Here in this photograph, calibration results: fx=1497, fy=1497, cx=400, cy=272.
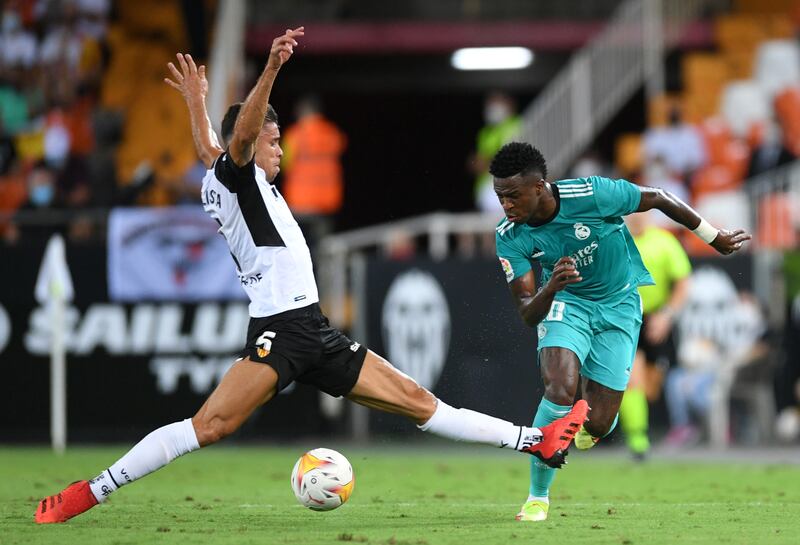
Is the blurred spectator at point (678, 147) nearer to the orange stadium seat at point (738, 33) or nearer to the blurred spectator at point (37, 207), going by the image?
the orange stadium seat at point (738, 33)

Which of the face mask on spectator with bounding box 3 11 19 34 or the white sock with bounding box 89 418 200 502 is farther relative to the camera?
the face mask on spectator with bounding box 3 11 19 34

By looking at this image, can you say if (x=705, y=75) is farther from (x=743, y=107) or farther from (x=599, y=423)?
(x=599, y=423)

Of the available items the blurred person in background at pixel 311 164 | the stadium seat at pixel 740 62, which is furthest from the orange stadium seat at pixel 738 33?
the blurred person in background at pixel 311 164

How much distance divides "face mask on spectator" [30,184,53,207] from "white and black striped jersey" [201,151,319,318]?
35.3ft

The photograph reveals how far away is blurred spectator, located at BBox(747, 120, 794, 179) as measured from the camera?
19.6 m

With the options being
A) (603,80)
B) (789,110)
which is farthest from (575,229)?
(603,80)

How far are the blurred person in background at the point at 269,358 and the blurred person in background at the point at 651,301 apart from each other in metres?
5.20

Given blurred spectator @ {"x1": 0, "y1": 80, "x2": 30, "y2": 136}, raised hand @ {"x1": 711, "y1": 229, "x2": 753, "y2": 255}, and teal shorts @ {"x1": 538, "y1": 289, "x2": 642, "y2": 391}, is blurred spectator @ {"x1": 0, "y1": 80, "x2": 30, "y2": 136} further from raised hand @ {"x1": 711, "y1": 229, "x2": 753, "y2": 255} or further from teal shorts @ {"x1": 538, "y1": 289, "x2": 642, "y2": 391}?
raised hand @ {"x1": 711, "y1": 229, "x2": 753, "y2": 255}

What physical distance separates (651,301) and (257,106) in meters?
7.01

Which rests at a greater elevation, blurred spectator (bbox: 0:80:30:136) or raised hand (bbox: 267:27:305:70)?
blurred spectator (bbox: 0:80:30:136)

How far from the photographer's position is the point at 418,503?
982 cm

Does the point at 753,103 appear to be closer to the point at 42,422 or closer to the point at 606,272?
the point at 42,422

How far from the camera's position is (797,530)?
8.02 m

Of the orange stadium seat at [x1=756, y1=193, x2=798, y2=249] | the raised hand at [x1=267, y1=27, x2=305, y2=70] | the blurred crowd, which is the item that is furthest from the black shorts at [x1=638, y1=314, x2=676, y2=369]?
the blurred crowd
